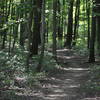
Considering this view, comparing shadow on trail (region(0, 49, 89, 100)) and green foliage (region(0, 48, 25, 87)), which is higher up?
green foliage (region(0, 48, 25, 87))

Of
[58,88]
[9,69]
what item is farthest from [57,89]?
[9,69]

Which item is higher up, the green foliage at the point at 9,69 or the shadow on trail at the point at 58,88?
the green foliage at the point at 9,69

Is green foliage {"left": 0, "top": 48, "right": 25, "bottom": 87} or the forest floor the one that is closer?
the forest floor

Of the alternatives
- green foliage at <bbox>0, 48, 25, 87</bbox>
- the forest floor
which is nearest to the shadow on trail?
the forest floor

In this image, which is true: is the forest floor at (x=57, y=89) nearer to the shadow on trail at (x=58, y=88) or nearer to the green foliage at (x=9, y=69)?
the shadow on trail at (x=58, y=88)

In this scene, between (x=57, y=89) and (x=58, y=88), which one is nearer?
(x=57, y=89)

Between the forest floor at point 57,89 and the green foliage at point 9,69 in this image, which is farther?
the green foliage at point 9,69

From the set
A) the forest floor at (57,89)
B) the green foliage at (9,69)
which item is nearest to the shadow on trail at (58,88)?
the forest floor at (57,89)

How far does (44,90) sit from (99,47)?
558 inches

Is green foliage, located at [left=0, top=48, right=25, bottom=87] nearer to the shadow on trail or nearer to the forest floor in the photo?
the forest floor

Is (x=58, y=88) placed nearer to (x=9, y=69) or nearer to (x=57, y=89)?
(x=57, y=89)

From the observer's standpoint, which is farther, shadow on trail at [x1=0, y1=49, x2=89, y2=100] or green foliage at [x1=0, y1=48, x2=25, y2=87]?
green foliage at [x1=0, y1=48, x2=25, y2=87]

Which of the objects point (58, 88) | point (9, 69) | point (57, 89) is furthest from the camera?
point (9, 69)

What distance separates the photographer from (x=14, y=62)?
601 inches
